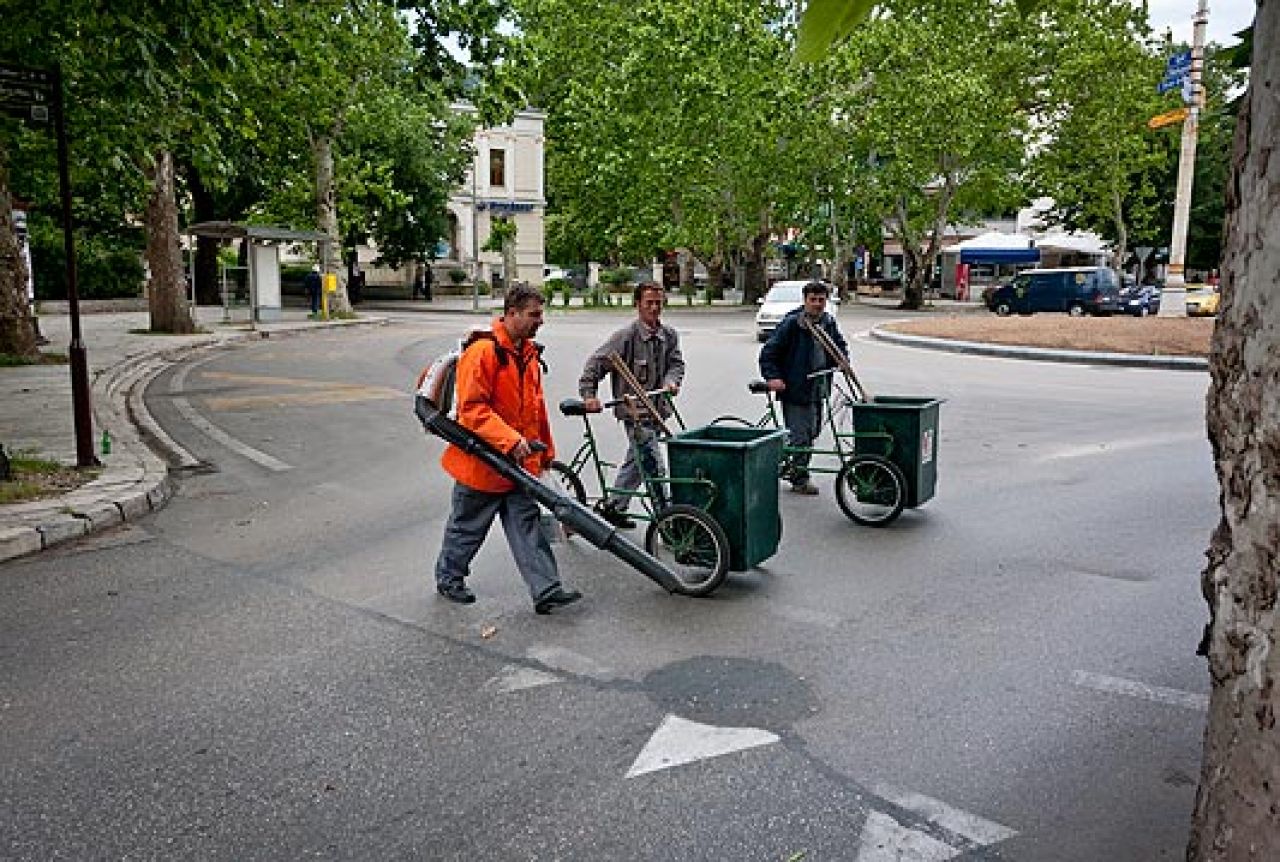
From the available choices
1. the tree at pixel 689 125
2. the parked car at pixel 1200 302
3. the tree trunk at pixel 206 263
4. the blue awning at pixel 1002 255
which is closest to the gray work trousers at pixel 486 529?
the parked car at pixel 1200 302

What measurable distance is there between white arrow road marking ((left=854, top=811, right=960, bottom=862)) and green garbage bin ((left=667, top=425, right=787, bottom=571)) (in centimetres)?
235

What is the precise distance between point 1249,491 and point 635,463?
450 centimetres

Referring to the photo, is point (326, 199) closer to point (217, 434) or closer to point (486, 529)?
point (217, 434)

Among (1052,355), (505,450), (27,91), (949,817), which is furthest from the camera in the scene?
(1052,355)

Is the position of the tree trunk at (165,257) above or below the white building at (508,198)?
below

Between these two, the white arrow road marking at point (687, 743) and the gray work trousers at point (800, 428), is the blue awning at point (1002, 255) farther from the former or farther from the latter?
the white arrow road marking at point (687, 743)

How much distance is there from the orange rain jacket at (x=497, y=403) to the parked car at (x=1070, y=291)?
31.1 metres

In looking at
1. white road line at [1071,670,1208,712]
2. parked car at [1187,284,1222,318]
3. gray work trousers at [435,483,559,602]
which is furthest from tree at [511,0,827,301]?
white road line at [1071,670,1208,712]

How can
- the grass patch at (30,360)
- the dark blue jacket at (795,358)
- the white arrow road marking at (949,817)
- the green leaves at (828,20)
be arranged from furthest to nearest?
1. the grass patch at (30,360)
2. the dark blue jacket at (795,358)
3. the white arrow road marking at (949,817)
4. the green leaves at (828,20)

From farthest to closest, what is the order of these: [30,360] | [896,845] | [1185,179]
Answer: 1. [1185,179]
2. [30,360]
3. [896,845]

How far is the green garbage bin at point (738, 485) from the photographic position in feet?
17.7

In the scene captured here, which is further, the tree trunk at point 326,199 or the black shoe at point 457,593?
the tree trunk at point 326,199

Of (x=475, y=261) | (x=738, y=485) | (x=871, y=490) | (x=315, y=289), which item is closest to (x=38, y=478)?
(x=738, y=485)

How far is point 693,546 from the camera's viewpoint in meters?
5.50
